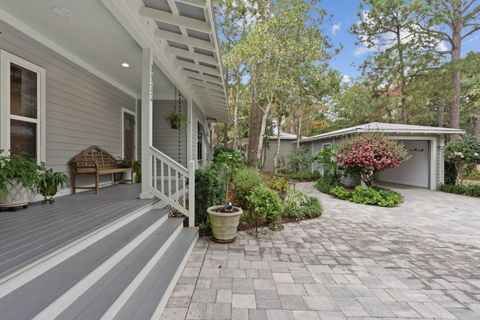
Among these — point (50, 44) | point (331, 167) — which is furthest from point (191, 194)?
point (331, 167)

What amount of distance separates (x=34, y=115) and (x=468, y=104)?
2539 cm

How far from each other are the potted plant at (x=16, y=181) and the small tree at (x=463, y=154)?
12478 mm

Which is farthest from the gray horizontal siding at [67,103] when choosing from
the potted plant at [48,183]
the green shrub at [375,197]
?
the green shrub at [375,197]

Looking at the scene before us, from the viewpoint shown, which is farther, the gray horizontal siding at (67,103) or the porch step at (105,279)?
the gray horizontal siding at (67,103)

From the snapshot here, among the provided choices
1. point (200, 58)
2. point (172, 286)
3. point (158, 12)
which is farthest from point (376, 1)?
point (172, 286)

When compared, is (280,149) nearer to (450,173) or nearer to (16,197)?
(450,173)

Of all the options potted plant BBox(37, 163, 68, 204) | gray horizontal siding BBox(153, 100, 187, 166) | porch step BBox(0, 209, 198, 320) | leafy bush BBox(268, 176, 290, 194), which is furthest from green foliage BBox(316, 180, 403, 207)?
potted plant BBox(37, 163, 68, 204)

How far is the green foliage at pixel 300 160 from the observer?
552 inches

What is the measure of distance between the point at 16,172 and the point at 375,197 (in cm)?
817

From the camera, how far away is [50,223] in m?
2.51

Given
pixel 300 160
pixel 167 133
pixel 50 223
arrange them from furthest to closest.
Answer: pixel 300 160 < pixel 167 133 < pixel 50 223

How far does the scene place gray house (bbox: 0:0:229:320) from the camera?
67.1 inches

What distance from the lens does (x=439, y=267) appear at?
3.04m

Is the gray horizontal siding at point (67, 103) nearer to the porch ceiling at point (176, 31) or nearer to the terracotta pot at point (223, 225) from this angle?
the porch ceiling at point (176, 31)
